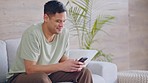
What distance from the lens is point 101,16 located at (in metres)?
3.95

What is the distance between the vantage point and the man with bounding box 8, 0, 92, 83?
2162 mm

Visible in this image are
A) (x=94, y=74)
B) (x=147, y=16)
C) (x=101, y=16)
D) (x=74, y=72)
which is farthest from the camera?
(x=147, y=16)

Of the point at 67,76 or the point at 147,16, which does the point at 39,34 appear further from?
the point at 147,16

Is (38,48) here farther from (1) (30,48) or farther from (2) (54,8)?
(2) (54,8)

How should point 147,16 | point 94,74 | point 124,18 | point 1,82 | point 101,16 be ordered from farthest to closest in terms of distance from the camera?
point 147,16 < point 124,18 < point 101,16 < point 94,74 < point 1,82

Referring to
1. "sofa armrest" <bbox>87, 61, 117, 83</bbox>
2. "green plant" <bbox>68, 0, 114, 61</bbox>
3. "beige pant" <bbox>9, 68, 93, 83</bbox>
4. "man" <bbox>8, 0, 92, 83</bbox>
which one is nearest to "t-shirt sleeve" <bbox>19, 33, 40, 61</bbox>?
"man" <bbox>8, 0, 92, 83</bbox>

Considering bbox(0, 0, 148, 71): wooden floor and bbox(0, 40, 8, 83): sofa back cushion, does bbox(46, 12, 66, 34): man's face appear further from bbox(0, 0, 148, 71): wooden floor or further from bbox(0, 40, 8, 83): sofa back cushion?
bbox(0, 0, 148, 71): wooden floor

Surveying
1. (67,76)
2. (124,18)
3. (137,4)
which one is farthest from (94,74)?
(137,4)

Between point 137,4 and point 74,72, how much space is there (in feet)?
8.48

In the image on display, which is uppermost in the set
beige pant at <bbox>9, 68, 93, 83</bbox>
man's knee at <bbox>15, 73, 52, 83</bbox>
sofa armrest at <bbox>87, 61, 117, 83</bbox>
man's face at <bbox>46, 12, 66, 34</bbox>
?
man's face at <bbox>46, 12, 66, 34</bbox>

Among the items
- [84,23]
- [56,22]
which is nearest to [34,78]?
[56,22]

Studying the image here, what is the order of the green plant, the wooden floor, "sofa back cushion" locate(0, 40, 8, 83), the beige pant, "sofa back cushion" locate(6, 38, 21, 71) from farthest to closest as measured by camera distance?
the green plant < the wooden floor < "sofa back cushion" locate(6, 38, 21, 71) < "sofa back cushion" locate(0, 40, 8, 83) < the beige pant

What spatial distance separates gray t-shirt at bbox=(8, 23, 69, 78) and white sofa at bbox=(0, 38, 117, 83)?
7.5 inches

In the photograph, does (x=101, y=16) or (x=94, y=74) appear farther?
(x=101, y=16)
